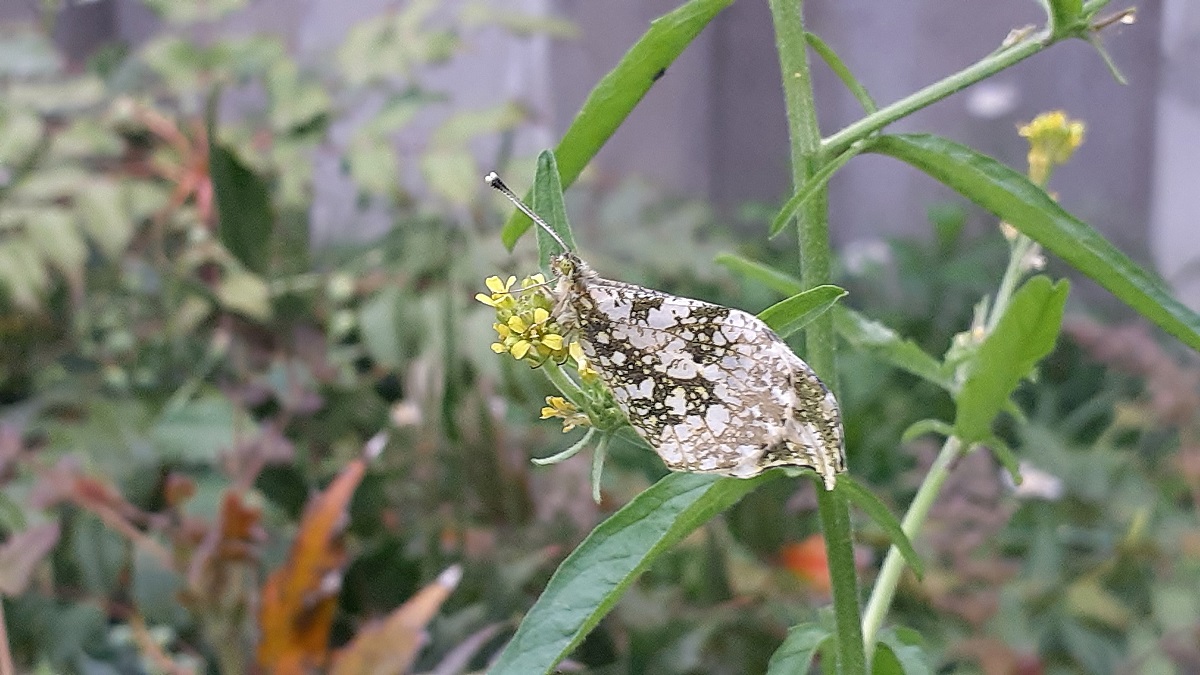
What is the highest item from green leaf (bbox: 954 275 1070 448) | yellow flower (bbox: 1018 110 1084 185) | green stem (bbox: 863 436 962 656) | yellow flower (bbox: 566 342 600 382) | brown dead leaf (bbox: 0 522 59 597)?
yellow flower (bbox: 1018 110 1084 185)

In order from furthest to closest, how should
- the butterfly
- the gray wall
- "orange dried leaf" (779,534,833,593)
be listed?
the gray wall, "orange dried leaf" (779,534,833,593), the butterfly

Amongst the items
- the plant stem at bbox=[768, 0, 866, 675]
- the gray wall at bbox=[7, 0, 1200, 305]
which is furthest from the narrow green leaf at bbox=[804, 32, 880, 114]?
the gray wall at bbox=[7, 0, 1200, 305]

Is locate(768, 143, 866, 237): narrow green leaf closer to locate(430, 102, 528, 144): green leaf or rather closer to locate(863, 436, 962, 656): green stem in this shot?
locate(863, 436, 962, 656): green stem

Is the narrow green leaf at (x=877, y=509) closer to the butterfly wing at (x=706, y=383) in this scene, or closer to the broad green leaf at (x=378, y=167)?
the butterfly wing at (x=706, y=383)

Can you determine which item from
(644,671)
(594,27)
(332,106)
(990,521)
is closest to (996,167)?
(644,671)

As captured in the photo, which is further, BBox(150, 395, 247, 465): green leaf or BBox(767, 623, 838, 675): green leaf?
BBox(150, 395, 247, 465): green leaf

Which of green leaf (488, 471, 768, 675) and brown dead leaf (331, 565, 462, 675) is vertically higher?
green leaf (488, 471, 768, 675)

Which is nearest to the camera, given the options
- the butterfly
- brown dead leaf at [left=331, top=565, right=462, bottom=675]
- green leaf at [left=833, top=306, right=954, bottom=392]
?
the butterfly
